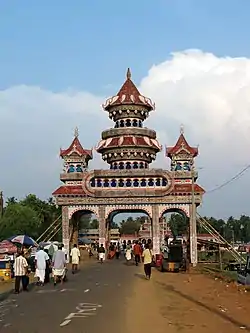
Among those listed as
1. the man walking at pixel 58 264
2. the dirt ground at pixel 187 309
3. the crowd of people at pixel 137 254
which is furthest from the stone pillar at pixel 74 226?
the man walking at pixel 58 264

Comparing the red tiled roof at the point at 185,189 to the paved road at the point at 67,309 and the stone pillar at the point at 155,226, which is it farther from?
the paved road at the point at 67,309

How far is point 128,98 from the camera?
194 feet

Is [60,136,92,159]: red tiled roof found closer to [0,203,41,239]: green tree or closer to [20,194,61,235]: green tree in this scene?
[0,203,41,239]: green tree

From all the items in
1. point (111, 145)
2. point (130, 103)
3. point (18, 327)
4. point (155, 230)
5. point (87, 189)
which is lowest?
point (18, 327)

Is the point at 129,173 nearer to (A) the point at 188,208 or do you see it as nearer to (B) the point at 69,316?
(A) the point at 188,208

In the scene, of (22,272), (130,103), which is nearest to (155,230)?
(130,103)

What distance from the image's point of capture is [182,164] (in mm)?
55219

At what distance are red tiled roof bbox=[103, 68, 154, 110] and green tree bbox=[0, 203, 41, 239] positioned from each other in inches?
711

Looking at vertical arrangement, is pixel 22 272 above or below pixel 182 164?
below

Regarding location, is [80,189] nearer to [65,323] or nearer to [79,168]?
[79,168]

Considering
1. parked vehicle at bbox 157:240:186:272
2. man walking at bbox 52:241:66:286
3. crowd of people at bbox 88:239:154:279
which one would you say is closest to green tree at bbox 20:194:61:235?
crowd of people at bbox 88:239:154:279

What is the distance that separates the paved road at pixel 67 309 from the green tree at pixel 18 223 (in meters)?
44.1

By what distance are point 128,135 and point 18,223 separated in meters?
19.4

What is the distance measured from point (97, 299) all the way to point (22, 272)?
160 inches
